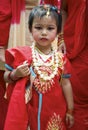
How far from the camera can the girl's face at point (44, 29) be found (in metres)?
1.24

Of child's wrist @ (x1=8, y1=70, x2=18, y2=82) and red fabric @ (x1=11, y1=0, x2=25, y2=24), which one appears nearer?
child's wrist @ (x1=8, y1=70, x2=18, y2=82)

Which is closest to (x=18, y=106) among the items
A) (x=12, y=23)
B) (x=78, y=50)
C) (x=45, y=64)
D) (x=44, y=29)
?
(x=45, y=64)

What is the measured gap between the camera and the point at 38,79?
1.26m

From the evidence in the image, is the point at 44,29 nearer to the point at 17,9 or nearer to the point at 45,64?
the point at 45,64

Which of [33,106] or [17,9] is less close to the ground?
[17,9]

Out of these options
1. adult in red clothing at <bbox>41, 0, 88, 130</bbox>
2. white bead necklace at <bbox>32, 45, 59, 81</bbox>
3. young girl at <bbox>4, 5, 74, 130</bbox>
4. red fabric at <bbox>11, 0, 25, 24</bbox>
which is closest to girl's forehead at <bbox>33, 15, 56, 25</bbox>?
young girl at <bbox>4, 5, 74, 130</bbox>

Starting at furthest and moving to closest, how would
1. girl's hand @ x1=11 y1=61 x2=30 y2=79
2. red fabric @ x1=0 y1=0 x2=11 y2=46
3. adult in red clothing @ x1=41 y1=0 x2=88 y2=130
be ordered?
red fabric @ x1=0 y1=0 x2=11 y2=46
adult in red clothing @ x1=41 y1=0 x2=88 y2=130
girl's hand @ x1=11 y1=61 x2=30 y2=79

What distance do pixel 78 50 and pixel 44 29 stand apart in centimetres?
40

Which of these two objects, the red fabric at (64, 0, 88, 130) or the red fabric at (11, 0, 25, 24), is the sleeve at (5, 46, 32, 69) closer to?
the red fabric at (64, 0, 88, 130)

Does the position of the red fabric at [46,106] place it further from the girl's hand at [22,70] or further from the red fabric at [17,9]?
the red fabric at [17,9]

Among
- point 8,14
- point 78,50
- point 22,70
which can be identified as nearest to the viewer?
point 22,70

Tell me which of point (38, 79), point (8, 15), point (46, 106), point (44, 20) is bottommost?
point (46, 106)

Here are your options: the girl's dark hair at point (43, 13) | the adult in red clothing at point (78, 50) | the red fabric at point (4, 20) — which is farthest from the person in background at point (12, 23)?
the girl's dark hair at point (43, 13)

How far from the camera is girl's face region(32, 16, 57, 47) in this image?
1243mm
